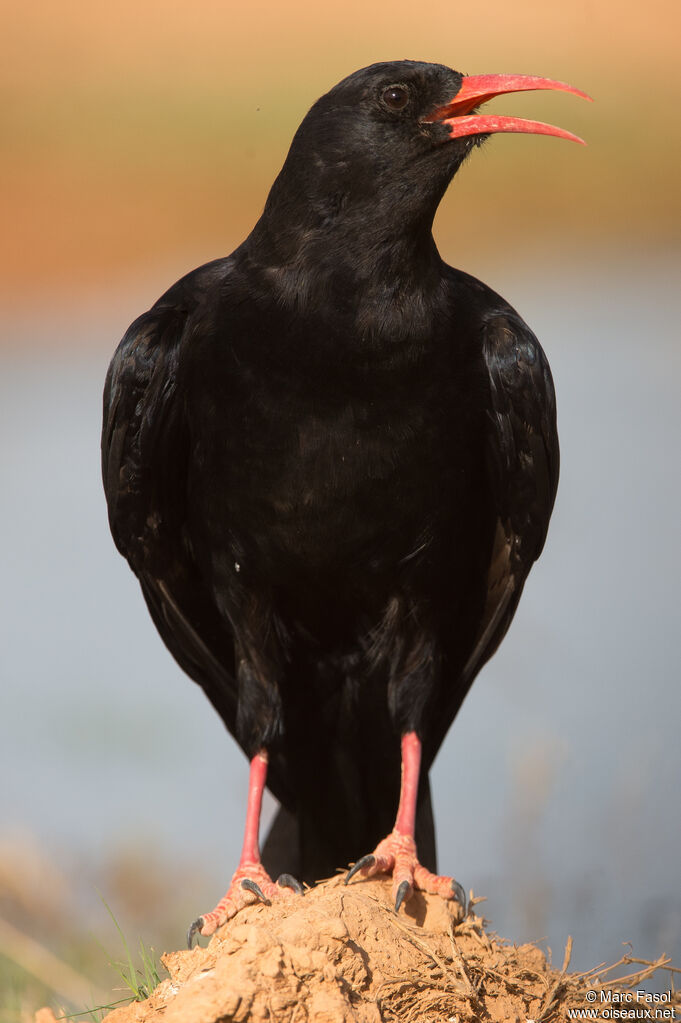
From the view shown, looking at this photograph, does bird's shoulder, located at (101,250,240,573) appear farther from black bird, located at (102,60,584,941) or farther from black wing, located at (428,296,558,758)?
black wing, located at (428,296,558,758)

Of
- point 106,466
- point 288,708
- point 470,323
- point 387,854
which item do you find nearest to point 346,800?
point 288,708

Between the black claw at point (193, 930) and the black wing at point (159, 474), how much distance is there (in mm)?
1322

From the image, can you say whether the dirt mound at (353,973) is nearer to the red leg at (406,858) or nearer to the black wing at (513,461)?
the red leg at (406,858)

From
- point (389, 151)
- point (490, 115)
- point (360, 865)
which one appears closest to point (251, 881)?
point (360, 865)

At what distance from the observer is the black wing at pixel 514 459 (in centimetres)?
486

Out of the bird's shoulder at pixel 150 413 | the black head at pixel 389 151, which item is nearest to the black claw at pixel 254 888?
the bird's shoulder at pixel 150 413

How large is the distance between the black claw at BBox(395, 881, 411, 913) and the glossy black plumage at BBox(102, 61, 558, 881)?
2.64ft

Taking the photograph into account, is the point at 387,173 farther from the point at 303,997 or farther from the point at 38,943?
the point at 38,943

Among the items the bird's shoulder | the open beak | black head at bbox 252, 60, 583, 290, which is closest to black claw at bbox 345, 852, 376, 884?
the bird's shoulder

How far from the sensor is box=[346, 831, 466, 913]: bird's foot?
4.30 metres

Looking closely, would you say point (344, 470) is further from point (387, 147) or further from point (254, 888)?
Answer: point (254, 888)

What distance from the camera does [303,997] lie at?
343cm

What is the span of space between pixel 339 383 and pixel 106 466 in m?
1.11

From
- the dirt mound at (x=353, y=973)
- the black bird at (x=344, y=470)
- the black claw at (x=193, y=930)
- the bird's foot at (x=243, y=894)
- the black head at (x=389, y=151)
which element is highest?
the black head at (x=389, y=151)
